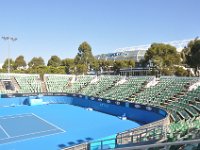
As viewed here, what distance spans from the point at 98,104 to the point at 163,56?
95.7 ft

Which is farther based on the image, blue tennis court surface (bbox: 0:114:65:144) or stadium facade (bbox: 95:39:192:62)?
stadium facade (bbox: 95:39:192:62)

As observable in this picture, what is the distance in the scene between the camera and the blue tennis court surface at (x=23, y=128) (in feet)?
72.8

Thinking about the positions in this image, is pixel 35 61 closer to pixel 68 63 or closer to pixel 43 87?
pixel 68 63

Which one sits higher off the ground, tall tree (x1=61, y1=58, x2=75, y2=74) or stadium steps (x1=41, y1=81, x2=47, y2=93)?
tall tree (x1=61, y1=58, x2=75, y2=74)

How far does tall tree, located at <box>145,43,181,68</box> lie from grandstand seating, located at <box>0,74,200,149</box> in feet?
56.4

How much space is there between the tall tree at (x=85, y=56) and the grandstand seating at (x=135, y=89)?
26.2 metres

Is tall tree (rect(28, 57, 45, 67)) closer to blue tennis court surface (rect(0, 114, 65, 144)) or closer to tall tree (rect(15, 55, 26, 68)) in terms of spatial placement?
tall tree (rect(15, 55, 26, 68))

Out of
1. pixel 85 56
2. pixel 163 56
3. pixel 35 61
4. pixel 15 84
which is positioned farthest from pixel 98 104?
pixel 35 61

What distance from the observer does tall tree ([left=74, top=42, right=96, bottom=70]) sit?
3046 inches

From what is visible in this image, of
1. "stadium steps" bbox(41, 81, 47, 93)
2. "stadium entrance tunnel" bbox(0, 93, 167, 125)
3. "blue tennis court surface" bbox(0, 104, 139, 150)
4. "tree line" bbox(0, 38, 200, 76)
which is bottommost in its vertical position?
"blue tennis court surface" bbox(0, 104, 139, 150)

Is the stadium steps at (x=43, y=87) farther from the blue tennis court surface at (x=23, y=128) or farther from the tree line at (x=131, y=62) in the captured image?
the tree line at (x=131, y=62)

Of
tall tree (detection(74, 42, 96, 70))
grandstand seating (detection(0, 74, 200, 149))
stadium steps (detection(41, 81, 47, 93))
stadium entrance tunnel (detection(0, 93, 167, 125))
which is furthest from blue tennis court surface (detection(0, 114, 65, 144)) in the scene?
tall tree (detection(74, 42, 96, 70))

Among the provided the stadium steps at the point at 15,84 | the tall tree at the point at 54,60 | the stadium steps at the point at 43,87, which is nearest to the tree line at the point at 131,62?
the tall tree at the point at 54,60

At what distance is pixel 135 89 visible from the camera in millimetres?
38281
